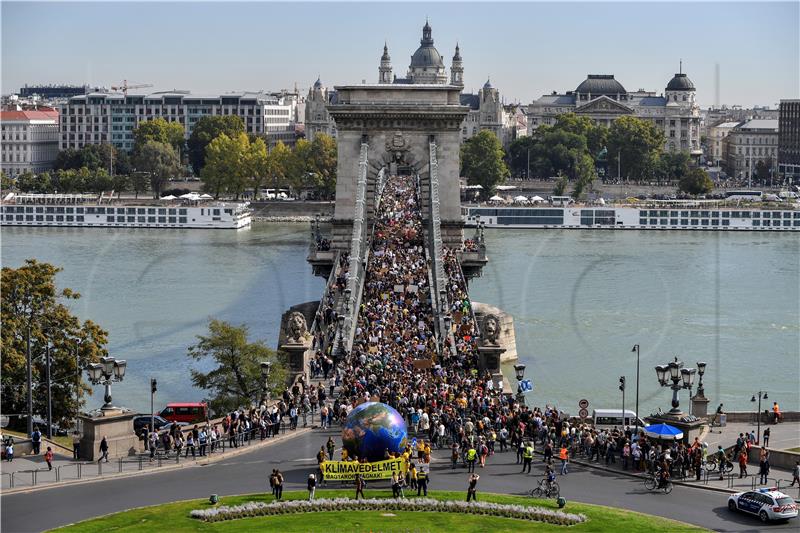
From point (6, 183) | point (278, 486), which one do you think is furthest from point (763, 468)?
point (6, 183)

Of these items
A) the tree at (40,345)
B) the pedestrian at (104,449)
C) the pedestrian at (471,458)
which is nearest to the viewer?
the pedestrian at (471,458)

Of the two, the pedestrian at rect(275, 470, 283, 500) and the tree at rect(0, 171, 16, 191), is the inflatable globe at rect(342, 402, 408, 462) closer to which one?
the pedestrian at rect(275, 470, 283, 500)

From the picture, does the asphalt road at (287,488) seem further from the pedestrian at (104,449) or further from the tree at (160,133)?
the tree at (160,133)

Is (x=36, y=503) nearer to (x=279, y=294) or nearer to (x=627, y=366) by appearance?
(x=627, y=366)

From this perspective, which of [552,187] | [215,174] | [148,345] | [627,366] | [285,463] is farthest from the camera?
[552,187]

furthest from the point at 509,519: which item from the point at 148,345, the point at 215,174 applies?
the point at 215,174

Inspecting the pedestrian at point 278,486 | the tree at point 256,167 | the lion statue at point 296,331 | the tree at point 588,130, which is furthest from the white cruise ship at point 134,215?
the pedestrian at point 278,486

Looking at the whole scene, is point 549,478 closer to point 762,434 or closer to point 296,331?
point 762,434
